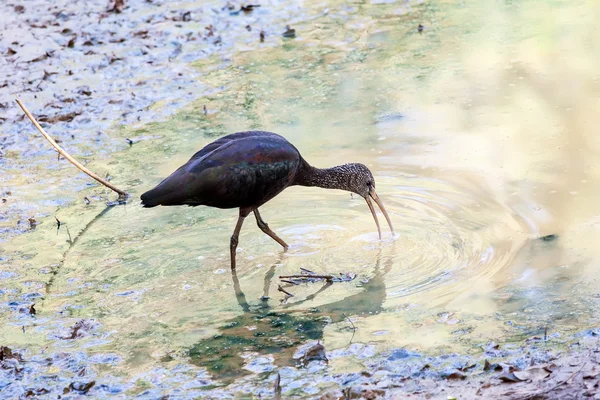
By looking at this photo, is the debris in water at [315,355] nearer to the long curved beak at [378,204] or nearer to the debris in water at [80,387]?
the debris in water at [80,387]

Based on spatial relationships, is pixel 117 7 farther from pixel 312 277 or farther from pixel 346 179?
pixel 312 277

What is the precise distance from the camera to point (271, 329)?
19.3 ft

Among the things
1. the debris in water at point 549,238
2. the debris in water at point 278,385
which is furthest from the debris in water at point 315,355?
the debris in water at point 549,238

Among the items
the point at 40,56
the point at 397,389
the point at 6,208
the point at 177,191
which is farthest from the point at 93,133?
the point at 397,389

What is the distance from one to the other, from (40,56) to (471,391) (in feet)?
28.8

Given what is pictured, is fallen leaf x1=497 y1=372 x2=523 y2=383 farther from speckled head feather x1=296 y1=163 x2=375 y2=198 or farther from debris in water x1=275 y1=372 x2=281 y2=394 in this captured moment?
speckled head feather x1=296 y1=163 x2=375 y2=198

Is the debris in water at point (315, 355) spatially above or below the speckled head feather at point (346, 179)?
below

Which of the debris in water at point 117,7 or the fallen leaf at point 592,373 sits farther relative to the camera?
the debris in water at point 117,7

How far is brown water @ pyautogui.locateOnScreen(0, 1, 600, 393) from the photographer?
5766 mm

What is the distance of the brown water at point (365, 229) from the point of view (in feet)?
18.9

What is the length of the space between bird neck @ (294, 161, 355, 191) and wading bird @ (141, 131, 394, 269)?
34 centimetres

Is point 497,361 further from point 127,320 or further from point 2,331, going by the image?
point 2,331

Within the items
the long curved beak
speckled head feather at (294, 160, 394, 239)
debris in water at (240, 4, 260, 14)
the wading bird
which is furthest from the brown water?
debris in water at (240, 4, 260, 14)

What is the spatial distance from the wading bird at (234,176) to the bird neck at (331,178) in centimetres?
34
